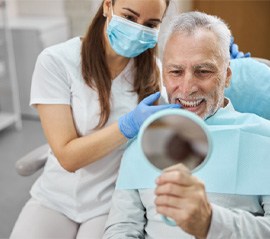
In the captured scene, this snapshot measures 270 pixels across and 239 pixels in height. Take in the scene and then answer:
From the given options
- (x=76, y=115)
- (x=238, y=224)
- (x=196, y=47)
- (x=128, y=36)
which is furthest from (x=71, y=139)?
(x=238, y=224)

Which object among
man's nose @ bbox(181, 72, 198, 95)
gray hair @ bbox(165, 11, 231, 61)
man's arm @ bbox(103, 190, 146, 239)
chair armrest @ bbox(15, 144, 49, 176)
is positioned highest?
gray hair @ bbox(165, 11, 231, 61)

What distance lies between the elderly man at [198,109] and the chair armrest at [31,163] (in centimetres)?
41

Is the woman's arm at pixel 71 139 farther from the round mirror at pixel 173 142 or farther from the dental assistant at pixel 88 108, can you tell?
the round mirror at pixel 173 142

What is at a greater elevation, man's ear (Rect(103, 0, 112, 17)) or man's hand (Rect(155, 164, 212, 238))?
man's ear (Rect(103, 0, 112, 17))

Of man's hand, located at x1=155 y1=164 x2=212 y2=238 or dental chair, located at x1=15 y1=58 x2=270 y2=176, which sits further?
dental chair, located at x1=15 y1=58 x2=270 y2=176

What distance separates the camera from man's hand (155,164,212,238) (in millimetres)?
734

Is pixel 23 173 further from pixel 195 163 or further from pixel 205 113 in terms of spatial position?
pixel 195 163

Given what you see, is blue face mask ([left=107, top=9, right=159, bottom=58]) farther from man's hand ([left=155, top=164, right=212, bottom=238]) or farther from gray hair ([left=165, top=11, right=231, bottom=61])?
man's hand ([left=155, top=164, right=212, bottom=238])

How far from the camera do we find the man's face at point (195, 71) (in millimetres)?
1144

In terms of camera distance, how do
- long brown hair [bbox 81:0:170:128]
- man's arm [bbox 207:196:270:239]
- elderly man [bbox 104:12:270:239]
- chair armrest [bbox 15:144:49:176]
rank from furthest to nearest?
1. chair armrest [bbox 15:144:49:176]
2. long brown hair [bbox 81:0:170:128]
3. elderly man [bbox 104:12:270:239]
4. man's arm [bbox 207:196:270:239]

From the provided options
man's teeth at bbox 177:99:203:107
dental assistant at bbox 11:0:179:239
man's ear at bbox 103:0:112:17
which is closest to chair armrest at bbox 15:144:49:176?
dental assistant at bbox 11:0:179:239

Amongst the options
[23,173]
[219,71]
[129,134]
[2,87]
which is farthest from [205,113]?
[2,87]

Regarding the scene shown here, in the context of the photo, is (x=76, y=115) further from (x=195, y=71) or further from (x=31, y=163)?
(x=195, y=71)

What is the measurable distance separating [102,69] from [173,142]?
742mm
